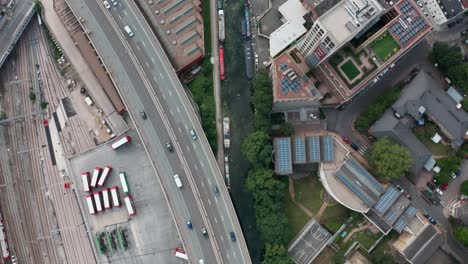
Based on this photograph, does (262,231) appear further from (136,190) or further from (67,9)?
(67,9)

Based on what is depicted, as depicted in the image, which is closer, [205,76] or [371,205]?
[371,205]

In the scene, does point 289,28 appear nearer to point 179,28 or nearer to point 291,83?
point 291,83

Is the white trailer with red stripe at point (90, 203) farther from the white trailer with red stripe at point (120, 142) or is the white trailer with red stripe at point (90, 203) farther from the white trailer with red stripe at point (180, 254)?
the white trailer with red stripe at point (180, 254)

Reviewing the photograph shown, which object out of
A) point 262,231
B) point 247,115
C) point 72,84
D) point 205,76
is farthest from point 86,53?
point 262,231

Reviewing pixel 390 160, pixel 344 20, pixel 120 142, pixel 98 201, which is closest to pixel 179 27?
pixel 120 142

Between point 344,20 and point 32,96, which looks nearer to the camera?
point 344,20

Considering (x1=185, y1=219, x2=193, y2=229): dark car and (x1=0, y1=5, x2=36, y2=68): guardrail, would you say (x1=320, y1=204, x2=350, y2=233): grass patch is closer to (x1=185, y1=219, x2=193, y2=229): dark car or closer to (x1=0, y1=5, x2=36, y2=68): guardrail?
(x1=185, y1=219, x2=193, y2=229): dark car

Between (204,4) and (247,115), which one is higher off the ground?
(204,4)
